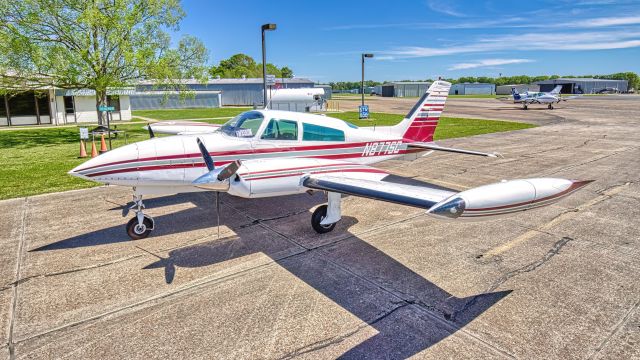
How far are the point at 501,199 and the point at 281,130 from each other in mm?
5831

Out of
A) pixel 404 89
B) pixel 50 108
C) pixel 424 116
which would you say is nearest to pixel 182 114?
pixel 50 108

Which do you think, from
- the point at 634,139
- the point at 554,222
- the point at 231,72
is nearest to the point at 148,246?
the point at 554,222

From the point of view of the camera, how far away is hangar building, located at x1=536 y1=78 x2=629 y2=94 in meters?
135

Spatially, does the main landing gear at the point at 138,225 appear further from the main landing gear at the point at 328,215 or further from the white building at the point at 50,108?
the white building at the point at 50,108

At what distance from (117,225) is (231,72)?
123m

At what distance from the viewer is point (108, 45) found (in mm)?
25266

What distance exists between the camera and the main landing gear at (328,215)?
8766 millimetres

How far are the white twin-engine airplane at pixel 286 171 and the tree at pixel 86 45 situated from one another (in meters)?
19.4

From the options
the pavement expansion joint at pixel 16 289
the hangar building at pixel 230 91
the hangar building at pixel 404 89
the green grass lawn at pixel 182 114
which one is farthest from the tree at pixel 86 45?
the hangar building at pixel 404 89

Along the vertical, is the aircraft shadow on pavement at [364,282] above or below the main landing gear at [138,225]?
below

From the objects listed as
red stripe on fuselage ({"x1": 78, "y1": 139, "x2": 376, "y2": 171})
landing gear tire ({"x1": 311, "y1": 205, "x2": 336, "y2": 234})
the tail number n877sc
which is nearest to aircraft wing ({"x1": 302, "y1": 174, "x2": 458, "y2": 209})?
landing gear tire ({"x1": 311, "y1": 205, "x2": 336, "y2": 234})

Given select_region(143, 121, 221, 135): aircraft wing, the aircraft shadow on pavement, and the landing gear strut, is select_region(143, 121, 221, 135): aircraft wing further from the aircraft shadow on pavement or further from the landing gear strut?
the landing gear strut

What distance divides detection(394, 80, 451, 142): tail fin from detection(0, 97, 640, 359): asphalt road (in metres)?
3.03

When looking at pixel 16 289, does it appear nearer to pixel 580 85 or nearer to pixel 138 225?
pixel 138 225
